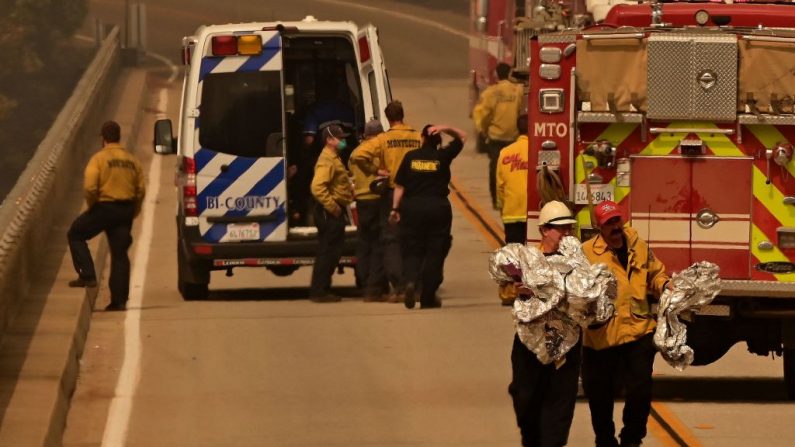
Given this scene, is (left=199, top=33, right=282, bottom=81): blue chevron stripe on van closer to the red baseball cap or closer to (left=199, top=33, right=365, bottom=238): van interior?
(left=199, top=33, right=365, bottom=238): van interior

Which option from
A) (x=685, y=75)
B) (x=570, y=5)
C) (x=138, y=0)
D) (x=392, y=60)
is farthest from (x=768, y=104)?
(x=138, y=0)

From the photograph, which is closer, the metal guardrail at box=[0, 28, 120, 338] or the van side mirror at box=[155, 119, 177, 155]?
the metal guardrail at box=[0, 28, 120, 338]

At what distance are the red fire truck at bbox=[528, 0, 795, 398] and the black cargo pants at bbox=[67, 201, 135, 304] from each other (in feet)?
19.6

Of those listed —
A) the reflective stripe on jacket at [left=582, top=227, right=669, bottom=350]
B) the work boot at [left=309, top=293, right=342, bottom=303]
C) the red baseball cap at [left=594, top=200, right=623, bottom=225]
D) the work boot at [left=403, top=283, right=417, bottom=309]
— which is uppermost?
the red baseball cap at [left=594, top=200, right=623, bottom=225]

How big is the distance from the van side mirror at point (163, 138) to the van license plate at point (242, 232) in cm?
110

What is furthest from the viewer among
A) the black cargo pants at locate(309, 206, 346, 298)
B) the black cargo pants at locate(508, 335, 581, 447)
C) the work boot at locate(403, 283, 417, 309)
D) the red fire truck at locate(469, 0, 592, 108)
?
the red fire truck at locate(469, 0, 592, 108)

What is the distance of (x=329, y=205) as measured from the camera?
19.1m

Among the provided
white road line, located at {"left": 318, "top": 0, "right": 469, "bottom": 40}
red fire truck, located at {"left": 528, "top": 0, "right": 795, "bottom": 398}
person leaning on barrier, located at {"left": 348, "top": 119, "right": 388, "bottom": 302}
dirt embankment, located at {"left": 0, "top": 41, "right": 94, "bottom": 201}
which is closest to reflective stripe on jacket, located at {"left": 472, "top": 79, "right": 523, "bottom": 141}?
A: person leaning on barrier, located at {"left": 348, "top": 119, "right": 388, "bottom": 302}

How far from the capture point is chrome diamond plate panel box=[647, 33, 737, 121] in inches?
539

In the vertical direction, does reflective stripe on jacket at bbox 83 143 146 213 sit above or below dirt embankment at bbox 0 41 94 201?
above

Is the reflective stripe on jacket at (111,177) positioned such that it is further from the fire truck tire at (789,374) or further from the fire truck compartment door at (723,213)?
the fire truck tire at (789,374)

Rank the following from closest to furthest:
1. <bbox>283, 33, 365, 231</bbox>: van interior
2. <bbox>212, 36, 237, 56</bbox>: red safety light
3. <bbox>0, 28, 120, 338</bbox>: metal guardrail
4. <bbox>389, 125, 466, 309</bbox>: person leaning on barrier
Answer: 1. <bbox>0, 28, 120, 338</bbox>: metal guardrail
2. <bbox>389, 125, 466, 309</bbox>: person leaning on barrier
3. <bbox>212, 36, 237, 56</bbox>: red safety light
4. <bbox>283, 33, 365, 231</bbox>: van interior

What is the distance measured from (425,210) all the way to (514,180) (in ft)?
2.73

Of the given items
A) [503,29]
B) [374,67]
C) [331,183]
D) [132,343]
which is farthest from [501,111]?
[132,343]
